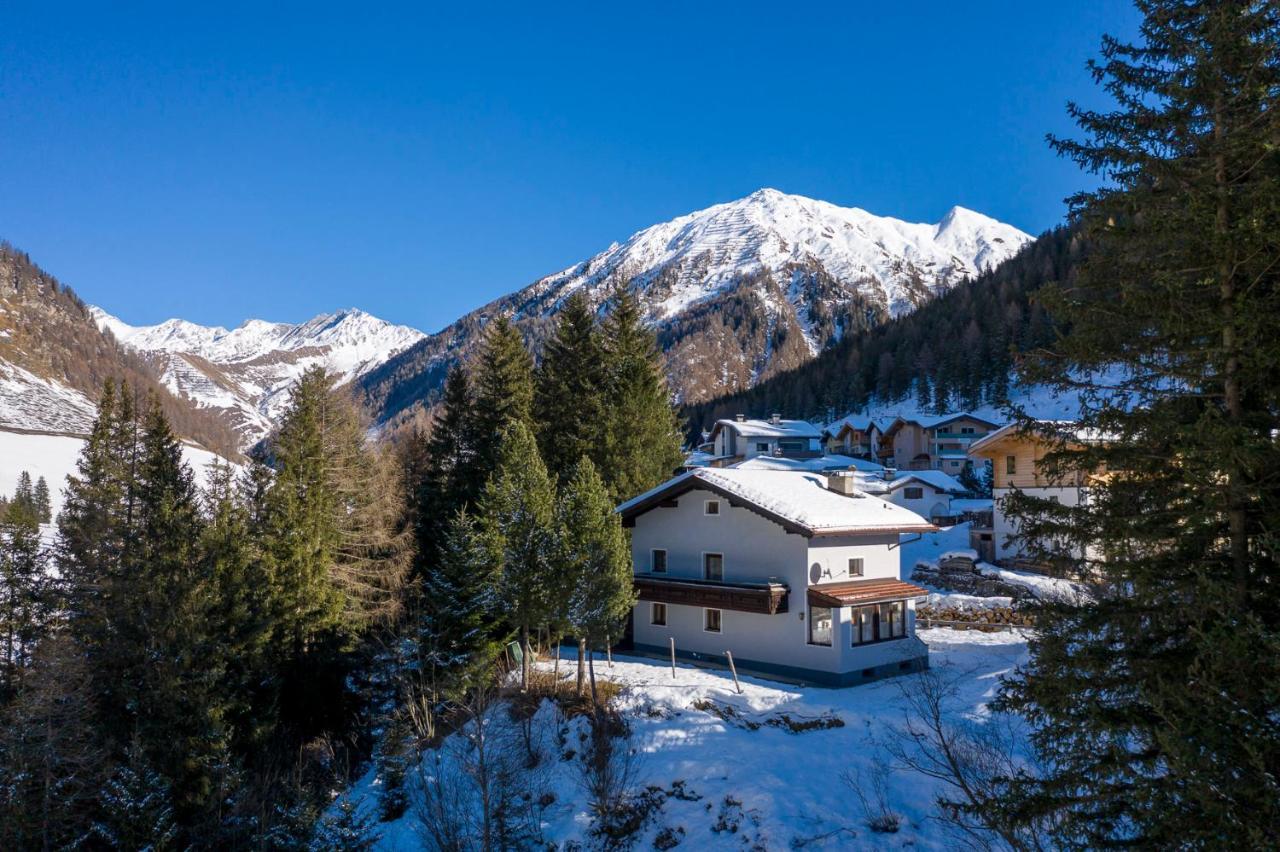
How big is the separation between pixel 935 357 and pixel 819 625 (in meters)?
102

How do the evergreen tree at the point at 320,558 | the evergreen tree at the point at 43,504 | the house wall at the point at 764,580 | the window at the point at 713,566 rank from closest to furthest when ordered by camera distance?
the house wall at the point at 764,580 < the evergreen tree at the point at 320,558 < the window at the point at 713,566 < the evergreen tree at the point at 43,504

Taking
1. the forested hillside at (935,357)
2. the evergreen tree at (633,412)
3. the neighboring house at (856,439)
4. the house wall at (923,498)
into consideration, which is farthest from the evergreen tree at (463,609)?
the forested hillside at (935,357)

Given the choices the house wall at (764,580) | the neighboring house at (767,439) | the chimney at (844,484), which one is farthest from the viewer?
the neighboring house at (767,439)

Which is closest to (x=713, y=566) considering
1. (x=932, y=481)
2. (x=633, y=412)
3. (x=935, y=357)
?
(x=633, y=412)

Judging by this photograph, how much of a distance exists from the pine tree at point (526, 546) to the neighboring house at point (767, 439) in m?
61.5

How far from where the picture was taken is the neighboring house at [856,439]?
100 metres

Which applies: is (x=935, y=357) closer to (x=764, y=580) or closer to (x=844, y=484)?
(x=844, y=484)

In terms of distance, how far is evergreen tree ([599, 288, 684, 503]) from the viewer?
36.8m

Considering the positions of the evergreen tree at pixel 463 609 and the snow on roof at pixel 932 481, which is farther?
the snow on roof at pixel 932 481

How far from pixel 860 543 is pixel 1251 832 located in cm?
2317

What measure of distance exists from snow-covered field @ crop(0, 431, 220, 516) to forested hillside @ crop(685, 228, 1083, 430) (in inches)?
3829

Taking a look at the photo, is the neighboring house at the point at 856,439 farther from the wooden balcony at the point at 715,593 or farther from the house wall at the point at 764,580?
the wooden balcony at the point at 715,593

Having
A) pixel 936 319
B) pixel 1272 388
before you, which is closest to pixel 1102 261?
pixel 1272 388

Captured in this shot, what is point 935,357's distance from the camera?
11838cm
